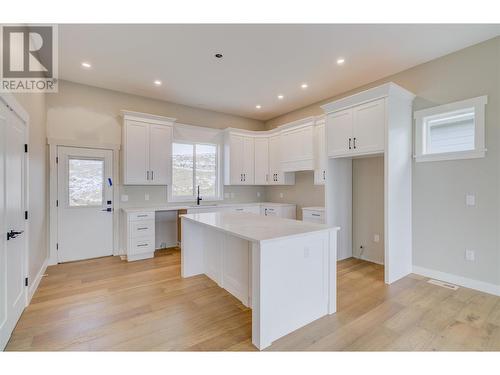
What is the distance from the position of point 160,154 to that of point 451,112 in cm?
477

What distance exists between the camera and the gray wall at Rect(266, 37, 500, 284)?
2.83m

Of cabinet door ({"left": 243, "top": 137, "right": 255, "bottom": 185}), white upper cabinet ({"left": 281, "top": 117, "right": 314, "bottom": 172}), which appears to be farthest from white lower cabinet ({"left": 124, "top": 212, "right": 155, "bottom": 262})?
white upper cabinet ({"left": 281, "top": 117, "right": 314, "bottom": 172})

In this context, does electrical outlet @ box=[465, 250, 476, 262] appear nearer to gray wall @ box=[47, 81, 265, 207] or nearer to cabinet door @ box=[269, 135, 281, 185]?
cabinet door @ box=[269, 135, 281, 185]

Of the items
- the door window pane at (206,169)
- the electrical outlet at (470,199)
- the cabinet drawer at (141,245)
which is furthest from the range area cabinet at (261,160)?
the electrical outlet at (470,199)

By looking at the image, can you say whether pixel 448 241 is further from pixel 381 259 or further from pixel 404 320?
pixel 404 320

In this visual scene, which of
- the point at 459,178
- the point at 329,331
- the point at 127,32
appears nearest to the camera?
the point at 329,331

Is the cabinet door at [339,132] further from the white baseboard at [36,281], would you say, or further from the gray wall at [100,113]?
the white baseboard at [36,281]

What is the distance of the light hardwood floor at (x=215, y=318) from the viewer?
195 cm

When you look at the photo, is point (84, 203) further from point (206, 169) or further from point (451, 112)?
point (451, 112)

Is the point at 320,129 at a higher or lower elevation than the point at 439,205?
higher

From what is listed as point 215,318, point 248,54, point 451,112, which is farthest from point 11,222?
point 451,112

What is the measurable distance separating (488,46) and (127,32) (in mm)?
4353

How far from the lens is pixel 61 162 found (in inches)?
158

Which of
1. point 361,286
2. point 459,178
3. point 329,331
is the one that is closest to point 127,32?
Result: point 329,331
